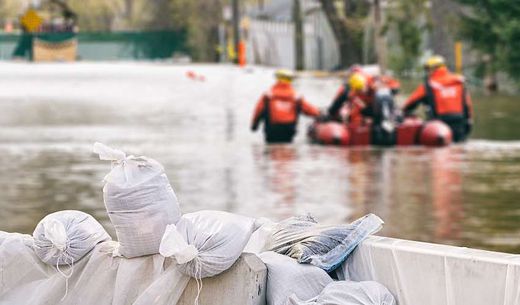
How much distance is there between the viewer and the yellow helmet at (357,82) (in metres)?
28.6

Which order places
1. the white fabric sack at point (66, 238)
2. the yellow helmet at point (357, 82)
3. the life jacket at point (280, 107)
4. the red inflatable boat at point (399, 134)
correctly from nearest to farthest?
1. the white fabric sack at point (66, 238)
2. the red inflatable boat at point (399, 134)
3. the yellow helmet at point (357, 82)
4. the life jacket at point (280, 107)

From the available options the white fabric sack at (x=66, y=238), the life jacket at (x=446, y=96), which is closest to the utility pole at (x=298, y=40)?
the life jacket at (x=446, y=96)

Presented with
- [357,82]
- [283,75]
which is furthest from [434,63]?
[283,75]

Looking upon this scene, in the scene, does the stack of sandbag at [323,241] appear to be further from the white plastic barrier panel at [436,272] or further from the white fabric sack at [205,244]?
the white fabric sack at [205,244]

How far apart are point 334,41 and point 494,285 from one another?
206 feet

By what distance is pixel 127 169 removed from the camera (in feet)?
25.4

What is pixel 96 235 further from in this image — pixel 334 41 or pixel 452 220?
pixel 334 41

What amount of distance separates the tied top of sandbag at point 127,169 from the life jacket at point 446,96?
21.8 m

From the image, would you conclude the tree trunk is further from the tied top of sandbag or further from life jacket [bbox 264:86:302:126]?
the tied top of sandbag

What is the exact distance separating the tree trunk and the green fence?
4145 centimetres

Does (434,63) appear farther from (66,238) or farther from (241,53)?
(241,53)

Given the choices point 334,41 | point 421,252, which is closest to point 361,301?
point 421,252

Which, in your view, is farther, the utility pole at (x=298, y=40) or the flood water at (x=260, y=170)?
the utility pole at (x=298, y=40)

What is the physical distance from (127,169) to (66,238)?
1.78 feet
